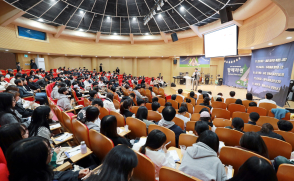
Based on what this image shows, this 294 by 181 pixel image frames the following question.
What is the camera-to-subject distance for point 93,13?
1298 cm

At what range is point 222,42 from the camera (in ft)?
33.4

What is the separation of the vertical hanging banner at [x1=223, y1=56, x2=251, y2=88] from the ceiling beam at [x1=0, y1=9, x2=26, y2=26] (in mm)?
17776

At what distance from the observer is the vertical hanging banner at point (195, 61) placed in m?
15.0

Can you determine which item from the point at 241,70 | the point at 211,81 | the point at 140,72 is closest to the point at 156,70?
the point at 140,72

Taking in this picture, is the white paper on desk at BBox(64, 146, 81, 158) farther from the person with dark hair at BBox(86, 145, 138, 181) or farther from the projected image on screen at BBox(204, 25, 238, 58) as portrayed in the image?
the projected image on screen at BBox(204, 25, 238, 58)

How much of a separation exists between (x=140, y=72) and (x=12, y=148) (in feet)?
63.9

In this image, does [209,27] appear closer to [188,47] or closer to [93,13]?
[188,47]

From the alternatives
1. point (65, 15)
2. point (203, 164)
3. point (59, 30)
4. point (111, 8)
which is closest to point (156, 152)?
point (203, 164)

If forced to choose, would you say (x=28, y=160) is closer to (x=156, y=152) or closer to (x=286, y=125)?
(x=156, y=152)

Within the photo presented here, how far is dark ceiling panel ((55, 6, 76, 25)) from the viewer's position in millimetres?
11617

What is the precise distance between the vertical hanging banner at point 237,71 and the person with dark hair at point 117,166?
14.2 metres

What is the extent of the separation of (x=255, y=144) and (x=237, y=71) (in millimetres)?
13452

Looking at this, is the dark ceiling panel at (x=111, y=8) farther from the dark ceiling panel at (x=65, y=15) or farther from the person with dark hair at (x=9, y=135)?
the person with dark hair at (x=9, y=135)

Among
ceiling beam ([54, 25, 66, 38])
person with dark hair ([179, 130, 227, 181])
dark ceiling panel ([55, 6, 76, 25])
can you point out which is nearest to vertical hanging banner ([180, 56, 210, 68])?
dark ceiling panel ([55, 6, 76, 25])
